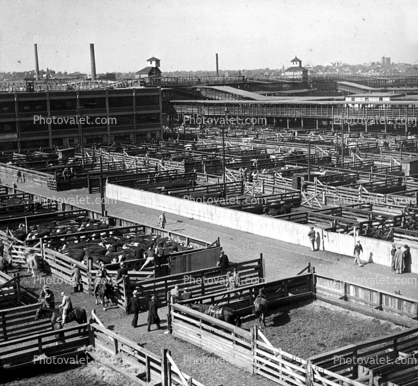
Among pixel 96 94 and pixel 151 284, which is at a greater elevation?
pixel 96 94

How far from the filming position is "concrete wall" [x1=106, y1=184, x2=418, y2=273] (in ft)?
84.3

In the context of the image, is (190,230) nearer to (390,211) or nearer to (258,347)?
(390,211)

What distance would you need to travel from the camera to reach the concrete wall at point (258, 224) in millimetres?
25703

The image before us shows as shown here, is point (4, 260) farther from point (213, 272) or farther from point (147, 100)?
point (147, 100)

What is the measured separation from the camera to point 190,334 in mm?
17312

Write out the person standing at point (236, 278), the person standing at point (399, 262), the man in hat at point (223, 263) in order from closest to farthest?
the person standing at point (236, 278) → the man in hat at point (223, 263) → the person standing at point (399, 262)

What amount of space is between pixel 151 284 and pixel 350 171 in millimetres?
23211

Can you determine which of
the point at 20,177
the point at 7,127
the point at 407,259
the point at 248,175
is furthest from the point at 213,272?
the point at 7,127

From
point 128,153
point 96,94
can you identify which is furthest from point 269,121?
point 128,153

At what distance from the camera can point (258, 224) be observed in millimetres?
30719

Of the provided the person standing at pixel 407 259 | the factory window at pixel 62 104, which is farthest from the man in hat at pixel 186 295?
the factory window at pixel 62 104

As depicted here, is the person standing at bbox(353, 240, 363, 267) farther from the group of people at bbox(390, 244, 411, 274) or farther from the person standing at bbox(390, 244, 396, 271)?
the group of people at bbox(390, 244, 411, 274)

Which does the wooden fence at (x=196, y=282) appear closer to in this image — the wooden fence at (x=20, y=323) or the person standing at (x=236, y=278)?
the person standing at (x=236, y=278)

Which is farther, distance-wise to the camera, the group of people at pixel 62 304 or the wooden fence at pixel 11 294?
the wooden fence at pixel 11 294
